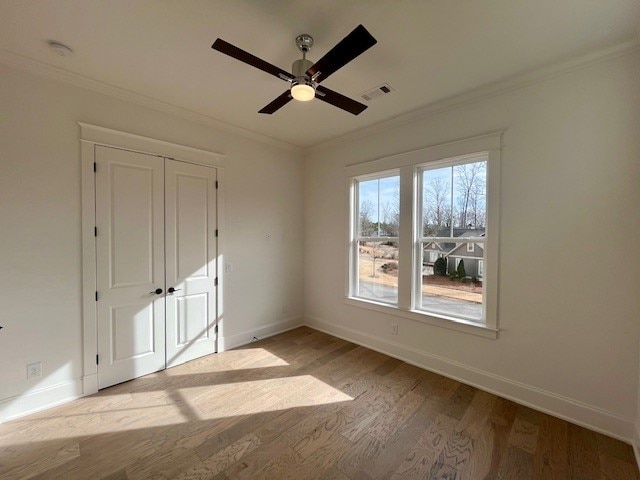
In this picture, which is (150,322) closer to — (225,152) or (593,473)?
(225,152)

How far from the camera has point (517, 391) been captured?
8.20 feet

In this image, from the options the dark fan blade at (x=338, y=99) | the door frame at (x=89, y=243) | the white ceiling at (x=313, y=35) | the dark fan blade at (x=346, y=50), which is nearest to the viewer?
the dark fan blade at (x=346, y=50)

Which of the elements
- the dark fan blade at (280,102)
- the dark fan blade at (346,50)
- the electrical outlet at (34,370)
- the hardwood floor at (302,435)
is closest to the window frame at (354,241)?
the hardwood floor at (302,435)

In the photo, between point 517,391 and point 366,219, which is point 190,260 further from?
point 517,391

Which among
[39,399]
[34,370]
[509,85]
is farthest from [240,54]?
[39,399]

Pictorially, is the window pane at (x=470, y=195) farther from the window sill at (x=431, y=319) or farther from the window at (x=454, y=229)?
the window sill at (x=431, y=319)

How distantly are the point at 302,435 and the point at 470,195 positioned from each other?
2755mm

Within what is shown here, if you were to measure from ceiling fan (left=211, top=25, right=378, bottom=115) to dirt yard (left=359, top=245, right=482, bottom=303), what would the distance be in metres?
2.00

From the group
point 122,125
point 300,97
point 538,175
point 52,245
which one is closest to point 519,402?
point 538,175

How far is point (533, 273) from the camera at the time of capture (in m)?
2.44

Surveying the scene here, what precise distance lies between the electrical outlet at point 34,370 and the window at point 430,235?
10.7ft

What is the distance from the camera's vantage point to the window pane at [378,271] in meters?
3.56

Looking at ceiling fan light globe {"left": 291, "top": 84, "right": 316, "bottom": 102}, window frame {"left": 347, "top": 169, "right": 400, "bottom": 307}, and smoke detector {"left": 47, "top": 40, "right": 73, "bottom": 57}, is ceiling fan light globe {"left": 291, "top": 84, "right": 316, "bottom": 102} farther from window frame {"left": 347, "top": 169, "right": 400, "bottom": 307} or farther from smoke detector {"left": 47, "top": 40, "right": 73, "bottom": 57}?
window frame {"left": 347, "top": 169, "right": 400, "bottom": 307}

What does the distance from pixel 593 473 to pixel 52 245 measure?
4453 millimetres
